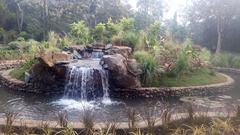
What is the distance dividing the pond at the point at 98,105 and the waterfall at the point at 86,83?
1.69 feet

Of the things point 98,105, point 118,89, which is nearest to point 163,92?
point 118,89

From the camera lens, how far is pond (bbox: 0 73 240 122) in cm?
826

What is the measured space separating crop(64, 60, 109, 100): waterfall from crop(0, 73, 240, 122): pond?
52cm

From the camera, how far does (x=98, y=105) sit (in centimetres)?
955

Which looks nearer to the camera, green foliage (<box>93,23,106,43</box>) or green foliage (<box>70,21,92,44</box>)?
green foliage (<box>70,21,92,44</box>)

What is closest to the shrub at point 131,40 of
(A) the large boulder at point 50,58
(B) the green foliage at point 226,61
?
(A) the large boulder at point 50,58

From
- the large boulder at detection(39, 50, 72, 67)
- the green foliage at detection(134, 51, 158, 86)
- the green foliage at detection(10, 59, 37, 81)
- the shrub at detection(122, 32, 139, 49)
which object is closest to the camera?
the large boulder at detection(39, 50, 72, 67)

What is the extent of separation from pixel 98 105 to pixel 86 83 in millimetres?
1824

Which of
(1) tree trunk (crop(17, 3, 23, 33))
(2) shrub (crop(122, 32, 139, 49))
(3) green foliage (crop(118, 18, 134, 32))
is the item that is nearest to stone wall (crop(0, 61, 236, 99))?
(2) shrub (crop(122, 32, 139, 49))

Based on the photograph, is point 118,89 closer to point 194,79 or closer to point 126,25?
point 194,79

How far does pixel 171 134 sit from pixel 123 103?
4.69 m

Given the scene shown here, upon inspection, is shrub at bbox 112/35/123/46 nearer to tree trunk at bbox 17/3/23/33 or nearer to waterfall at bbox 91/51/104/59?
waterfall at bbox 91/51/104/59

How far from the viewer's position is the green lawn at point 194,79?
1177 cm

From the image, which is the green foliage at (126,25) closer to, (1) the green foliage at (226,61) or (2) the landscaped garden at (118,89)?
(2) the landscaped garden at (118,89)
